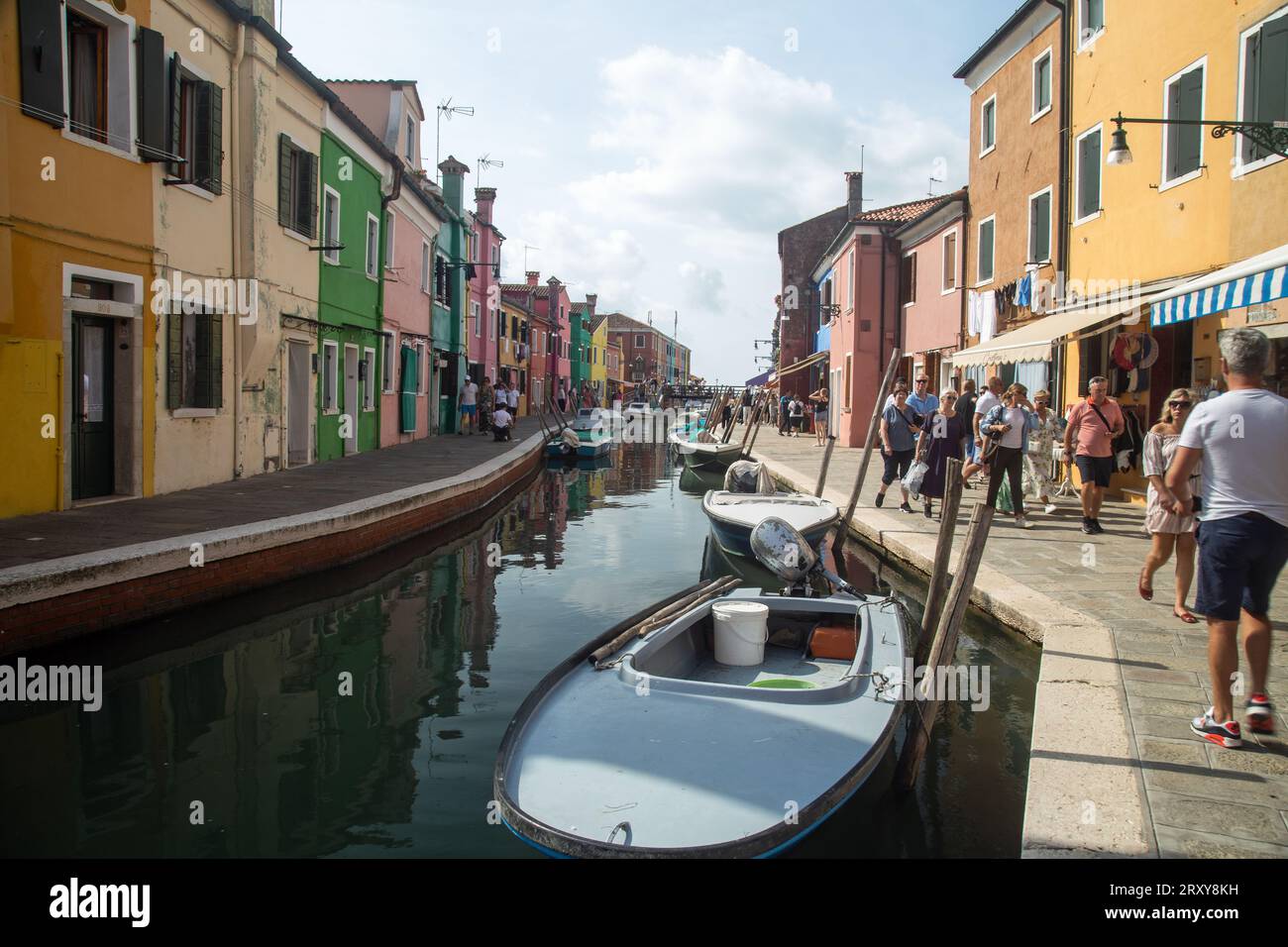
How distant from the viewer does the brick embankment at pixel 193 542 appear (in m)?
6.50

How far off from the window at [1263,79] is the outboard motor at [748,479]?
666 centimetres

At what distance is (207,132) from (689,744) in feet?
35.6

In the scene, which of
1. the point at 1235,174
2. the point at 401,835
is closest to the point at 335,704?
the point at 401,835

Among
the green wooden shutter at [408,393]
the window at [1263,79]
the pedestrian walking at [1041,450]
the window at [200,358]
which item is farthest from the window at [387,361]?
the window at [1263,79]

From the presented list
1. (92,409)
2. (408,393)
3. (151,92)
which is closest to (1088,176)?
(151,92)

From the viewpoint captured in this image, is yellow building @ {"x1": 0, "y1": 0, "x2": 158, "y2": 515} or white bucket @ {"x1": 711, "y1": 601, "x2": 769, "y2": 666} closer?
white bucket @ {"x1": 711, "y1": 601, "x2": 769, "y2": 666}

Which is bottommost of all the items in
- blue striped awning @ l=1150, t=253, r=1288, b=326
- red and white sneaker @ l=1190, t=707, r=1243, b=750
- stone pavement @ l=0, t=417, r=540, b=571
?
red and white sneaker @ l=1190, t=707, r=1243, b=750

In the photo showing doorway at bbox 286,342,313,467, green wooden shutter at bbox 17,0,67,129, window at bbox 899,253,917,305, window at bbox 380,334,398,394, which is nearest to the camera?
green wooden shutter at bbox 17,0,67,129

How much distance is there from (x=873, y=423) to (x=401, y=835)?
30.7 ft

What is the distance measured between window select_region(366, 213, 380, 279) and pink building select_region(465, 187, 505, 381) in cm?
1190

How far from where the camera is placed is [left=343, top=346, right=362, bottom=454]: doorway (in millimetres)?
18281

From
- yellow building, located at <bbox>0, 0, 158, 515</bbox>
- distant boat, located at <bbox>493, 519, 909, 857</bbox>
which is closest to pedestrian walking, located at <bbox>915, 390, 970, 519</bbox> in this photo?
distant boat, located at <bbox>493, 519, 909, 857</bbox>

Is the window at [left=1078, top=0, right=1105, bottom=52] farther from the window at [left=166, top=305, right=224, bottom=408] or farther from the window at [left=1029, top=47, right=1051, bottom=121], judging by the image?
the window at [left=166, top=305, right=224, bottom=408]

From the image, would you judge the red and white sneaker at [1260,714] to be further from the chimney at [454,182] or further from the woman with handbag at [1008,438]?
the chimney at [454,182]
